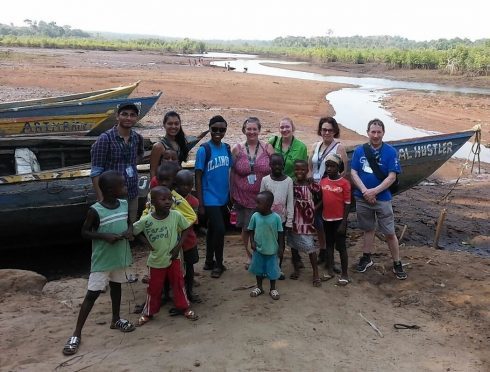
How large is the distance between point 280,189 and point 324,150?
732 millimetres

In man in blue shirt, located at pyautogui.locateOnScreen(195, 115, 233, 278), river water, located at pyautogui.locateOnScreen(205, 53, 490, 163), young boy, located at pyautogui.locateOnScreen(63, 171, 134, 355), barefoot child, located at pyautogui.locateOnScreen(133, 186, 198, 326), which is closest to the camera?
young boy, located at pyautogui.locateOnScreen(63, 171, 134, 355)

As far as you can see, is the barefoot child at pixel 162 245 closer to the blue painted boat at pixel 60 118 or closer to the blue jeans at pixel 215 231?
the blue jeans at pixel 215 231

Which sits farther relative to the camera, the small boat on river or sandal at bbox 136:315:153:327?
the small boat on river

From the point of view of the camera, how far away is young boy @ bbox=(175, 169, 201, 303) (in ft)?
13.3

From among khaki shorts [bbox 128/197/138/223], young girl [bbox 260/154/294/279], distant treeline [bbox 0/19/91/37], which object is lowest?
khaki shorts [bbox 128/197/138/223]

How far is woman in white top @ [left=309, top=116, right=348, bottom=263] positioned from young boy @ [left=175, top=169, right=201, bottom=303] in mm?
1296

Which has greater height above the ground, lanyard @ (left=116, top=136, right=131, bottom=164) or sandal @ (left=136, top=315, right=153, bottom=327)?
lanyard @ (left=116, top=136, right=131, bottom=164)

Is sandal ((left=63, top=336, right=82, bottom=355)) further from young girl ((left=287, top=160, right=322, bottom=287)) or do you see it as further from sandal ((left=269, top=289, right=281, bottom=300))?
young girl ((left=287, top=160, right=322, bottom=287))

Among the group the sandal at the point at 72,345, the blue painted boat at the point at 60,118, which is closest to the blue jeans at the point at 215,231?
the sandal at the point at 72,345

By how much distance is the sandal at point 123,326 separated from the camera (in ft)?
12.7

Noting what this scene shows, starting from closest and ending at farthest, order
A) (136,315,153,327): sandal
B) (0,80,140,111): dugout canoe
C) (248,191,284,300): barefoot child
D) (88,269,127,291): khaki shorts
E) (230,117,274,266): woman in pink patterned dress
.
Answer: (88,269,127,291): khaki shorts
(136,315,153,327): sandal
(248,191,284,300): barefoot child
(230,117,274,266): woman in pink patterned dress
(0,80,140,111): dugout canoe

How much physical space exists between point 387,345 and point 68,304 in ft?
9.52

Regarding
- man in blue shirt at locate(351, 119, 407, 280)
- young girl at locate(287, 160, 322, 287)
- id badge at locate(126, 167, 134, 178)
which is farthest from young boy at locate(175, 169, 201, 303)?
man in blue shirt at locate(351, 119, 407, 280)

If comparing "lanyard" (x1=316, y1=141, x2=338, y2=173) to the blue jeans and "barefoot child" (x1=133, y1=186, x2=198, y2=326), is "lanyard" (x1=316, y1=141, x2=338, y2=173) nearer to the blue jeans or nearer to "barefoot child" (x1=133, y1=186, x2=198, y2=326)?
the blue jeans
